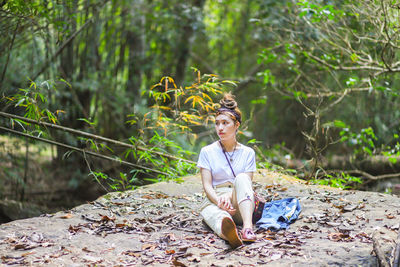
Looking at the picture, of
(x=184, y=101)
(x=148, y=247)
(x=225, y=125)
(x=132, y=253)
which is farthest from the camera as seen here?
(x=184, y=101)

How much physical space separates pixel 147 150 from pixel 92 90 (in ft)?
12.1

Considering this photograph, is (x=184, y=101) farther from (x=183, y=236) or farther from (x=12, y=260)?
(x=12, y=260)

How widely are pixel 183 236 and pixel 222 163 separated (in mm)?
730

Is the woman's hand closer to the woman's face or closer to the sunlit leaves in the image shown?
the woman's face

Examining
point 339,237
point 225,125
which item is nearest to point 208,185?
point 225,125

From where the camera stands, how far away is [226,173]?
3.51 m

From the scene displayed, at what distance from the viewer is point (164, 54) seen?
9.48 metres

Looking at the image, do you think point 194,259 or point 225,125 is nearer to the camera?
point 194,259

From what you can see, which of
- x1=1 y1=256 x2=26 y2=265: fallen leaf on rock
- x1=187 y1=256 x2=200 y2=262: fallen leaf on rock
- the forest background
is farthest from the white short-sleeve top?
the forest background

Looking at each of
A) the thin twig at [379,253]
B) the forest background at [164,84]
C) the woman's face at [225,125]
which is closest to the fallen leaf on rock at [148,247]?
the woman's face at [225,125]

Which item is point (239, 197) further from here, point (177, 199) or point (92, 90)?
point (92, 90)

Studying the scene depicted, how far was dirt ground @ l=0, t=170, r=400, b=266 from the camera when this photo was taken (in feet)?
8.68

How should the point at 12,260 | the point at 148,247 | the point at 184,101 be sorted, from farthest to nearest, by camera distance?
the point at 184,101
the point at 148,247
the point at 12,260

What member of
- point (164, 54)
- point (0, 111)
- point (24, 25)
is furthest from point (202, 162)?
point (164, 54)
